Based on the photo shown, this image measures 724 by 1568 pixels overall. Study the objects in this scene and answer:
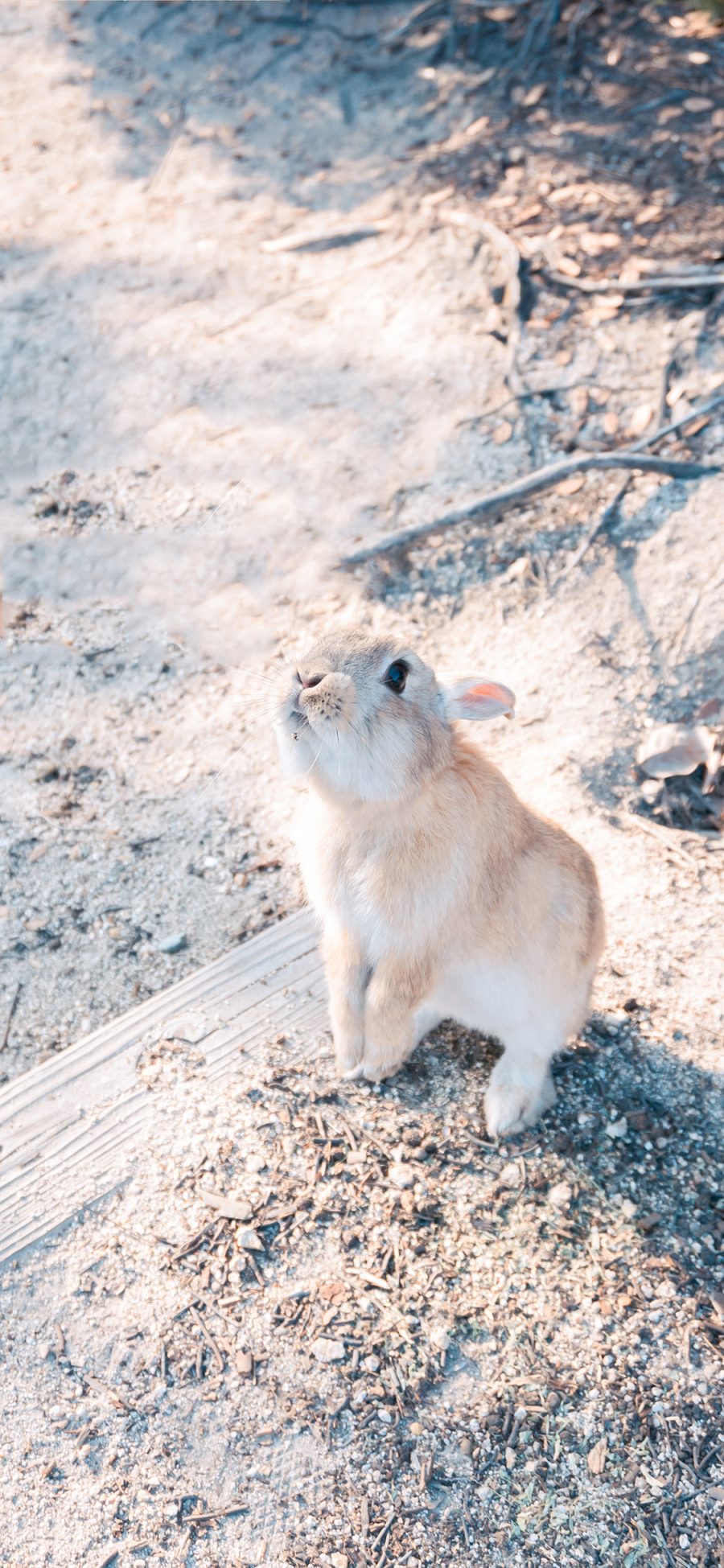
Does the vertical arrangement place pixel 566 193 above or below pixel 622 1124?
above

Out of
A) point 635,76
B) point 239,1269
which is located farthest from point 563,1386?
point 635,76

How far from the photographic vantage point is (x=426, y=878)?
3387 mm

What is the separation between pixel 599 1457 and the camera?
3.17 m

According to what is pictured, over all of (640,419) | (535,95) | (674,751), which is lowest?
(674,751)

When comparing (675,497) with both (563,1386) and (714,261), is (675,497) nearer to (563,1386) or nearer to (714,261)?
(714,261)

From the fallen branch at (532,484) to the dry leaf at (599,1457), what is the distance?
3782 millimetres

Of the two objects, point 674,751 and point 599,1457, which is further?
point 674,751

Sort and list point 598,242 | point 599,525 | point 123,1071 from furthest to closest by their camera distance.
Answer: point 598,242
point 599,525
point 123,1071

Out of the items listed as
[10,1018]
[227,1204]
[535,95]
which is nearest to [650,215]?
[535,95]

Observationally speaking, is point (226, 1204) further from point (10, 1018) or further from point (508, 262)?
point (508, 262)

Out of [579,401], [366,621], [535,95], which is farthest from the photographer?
[535,95]

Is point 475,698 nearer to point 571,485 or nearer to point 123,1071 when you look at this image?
point 123,1071

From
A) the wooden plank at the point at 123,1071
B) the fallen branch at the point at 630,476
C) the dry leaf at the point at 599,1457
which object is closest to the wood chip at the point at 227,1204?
the wooden plank at the point at 123,1071

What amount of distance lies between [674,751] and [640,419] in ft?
6.85
